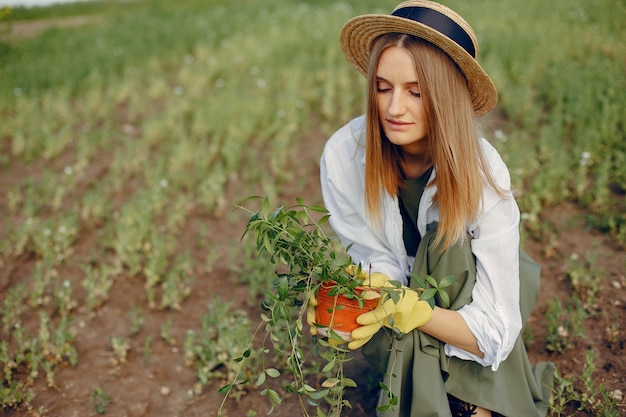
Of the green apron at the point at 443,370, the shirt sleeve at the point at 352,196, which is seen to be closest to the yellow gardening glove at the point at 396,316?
the green apron at the point at 443,370

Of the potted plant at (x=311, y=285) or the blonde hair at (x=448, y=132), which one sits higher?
the blonde hair at (x=448, y=132)

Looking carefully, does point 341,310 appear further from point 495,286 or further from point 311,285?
point 495,286

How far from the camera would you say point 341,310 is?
6.26ft

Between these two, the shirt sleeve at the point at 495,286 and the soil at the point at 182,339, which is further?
the soil at the point at 182,339

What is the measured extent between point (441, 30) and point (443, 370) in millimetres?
1222

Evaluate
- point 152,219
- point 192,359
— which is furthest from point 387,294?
point 152,219

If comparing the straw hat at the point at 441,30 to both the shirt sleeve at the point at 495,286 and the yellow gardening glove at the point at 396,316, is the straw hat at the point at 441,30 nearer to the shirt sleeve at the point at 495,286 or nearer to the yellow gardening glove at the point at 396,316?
the shirt sleeve at the point at 495,286

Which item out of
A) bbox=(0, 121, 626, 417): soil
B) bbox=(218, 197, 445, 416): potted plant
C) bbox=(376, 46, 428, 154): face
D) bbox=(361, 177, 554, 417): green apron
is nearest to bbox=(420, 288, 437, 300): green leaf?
bbox=(218, 197, 445, 416): potted plant

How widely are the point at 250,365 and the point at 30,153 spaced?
3.02 meters

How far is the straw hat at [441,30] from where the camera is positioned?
1899 millimetres

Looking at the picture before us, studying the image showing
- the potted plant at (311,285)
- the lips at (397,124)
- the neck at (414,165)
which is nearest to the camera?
the potted plant at (311,285)

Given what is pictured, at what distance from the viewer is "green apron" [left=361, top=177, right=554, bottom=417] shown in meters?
2.05

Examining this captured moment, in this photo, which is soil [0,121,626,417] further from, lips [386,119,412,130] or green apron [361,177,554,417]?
lips [386,119,412,130]

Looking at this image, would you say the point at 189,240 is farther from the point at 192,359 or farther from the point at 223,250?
the point at 192,359
